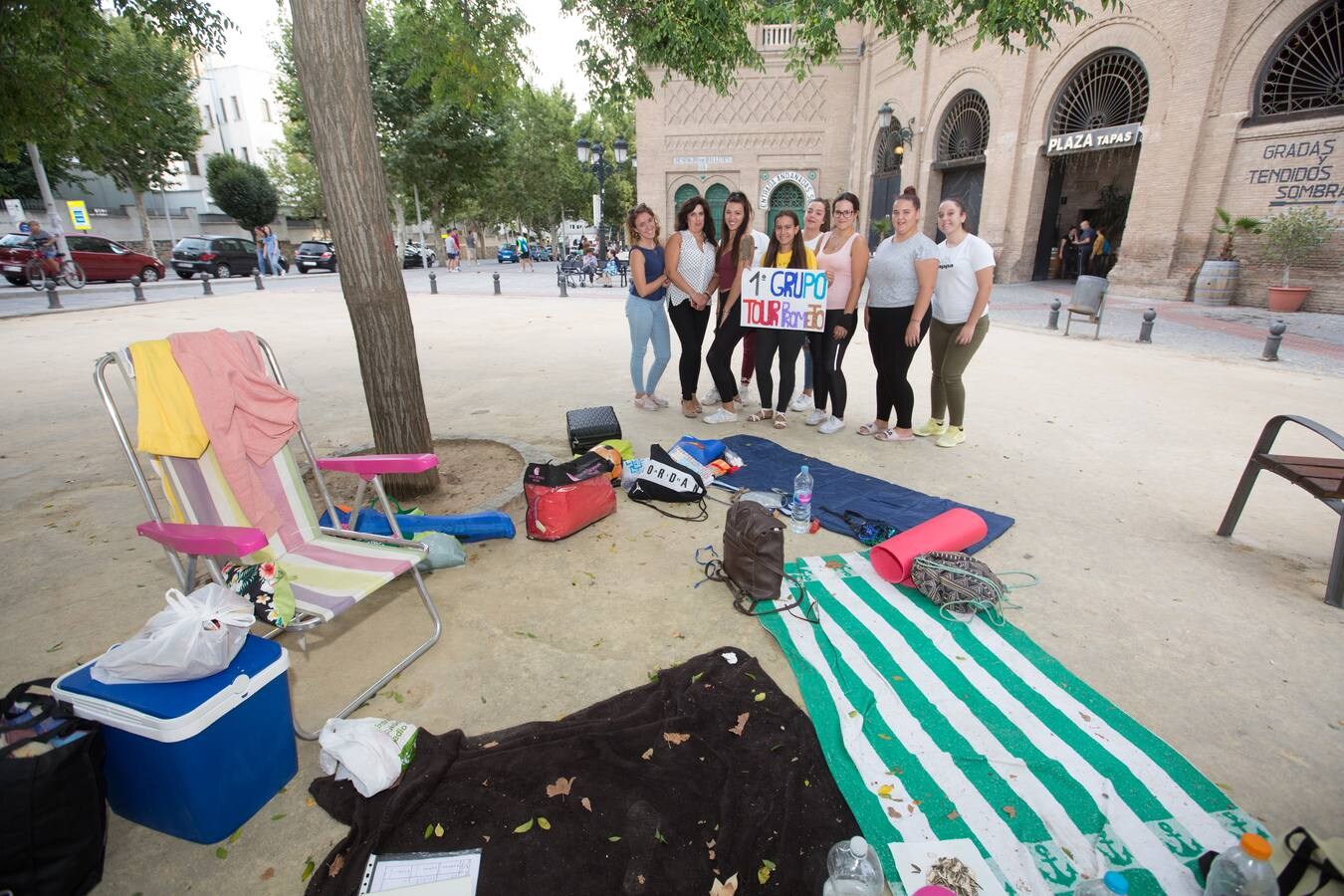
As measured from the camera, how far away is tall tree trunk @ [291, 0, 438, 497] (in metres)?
3.65

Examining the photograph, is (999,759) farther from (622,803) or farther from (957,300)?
(957,300)

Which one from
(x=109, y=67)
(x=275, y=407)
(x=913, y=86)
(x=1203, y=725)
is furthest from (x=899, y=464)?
(x=913, y=86)

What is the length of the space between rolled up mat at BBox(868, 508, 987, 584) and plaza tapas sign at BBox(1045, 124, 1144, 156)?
16295mm

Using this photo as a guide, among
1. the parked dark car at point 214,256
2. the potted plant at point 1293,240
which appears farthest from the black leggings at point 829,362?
the parked dark car at point 214,256

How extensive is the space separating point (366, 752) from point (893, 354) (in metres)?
4.67

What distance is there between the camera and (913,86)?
21781 mm

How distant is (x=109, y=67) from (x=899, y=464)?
27.3 ft

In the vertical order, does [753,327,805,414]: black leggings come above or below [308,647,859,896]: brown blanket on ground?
above

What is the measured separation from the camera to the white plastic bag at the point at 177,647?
1.96 metres

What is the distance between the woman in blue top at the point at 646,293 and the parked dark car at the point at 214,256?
987 inches

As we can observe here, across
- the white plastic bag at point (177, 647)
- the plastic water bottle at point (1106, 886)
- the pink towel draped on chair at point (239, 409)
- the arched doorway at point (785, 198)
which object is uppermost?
the arched doorway at point (785, 198)

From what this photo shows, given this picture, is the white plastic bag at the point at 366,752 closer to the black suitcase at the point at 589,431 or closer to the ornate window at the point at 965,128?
the black suitcase at the point at 589,431

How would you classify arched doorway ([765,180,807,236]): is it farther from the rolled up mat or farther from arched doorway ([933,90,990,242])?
the rolled up mat

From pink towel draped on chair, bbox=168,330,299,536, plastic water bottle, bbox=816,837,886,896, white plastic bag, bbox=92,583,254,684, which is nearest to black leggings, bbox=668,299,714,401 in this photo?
pink towel draped on chair, bbox=168,330,299,536
